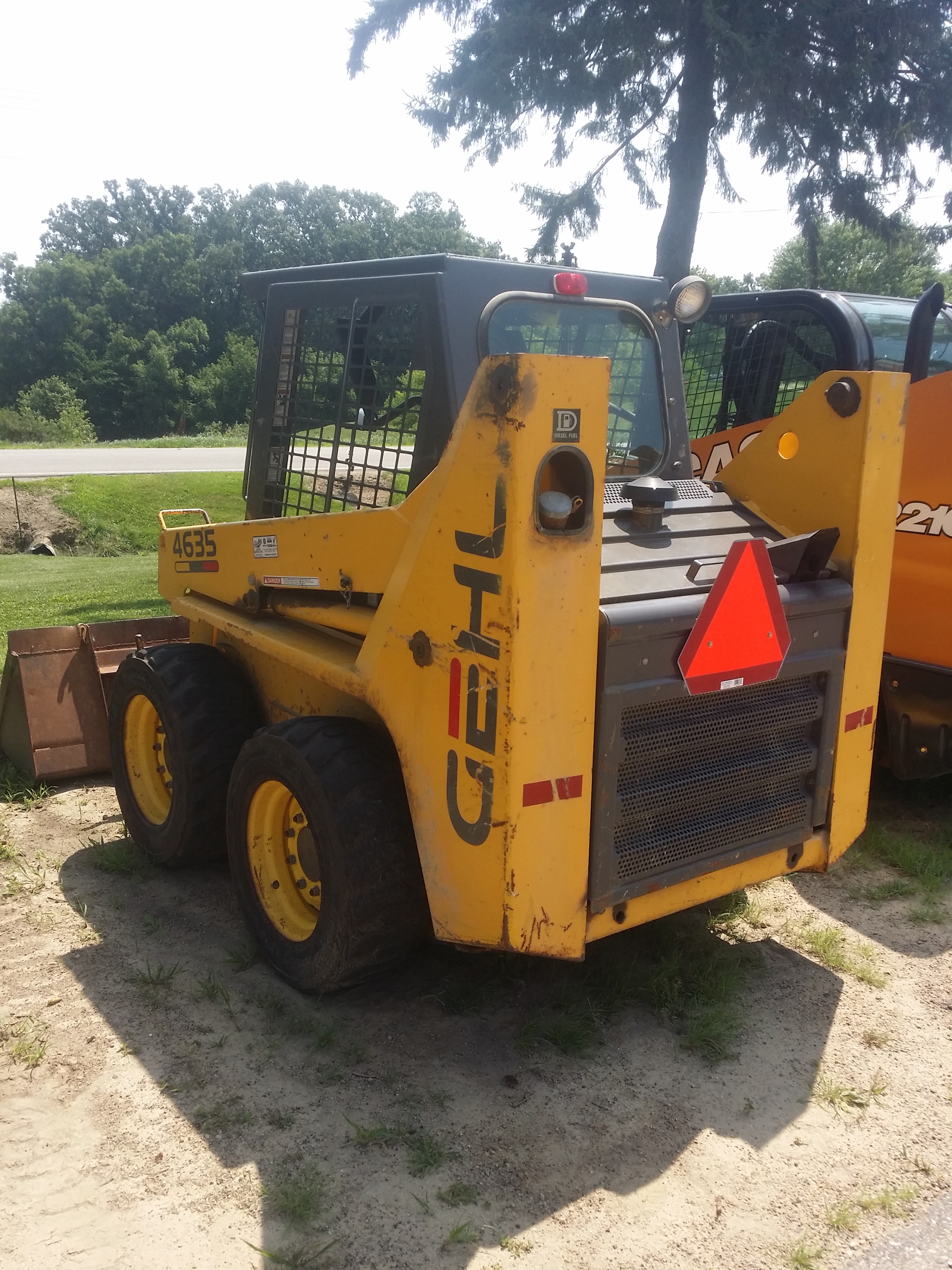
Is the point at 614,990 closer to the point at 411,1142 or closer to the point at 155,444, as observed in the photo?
the point at 411,1142

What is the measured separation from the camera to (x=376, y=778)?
317 cm

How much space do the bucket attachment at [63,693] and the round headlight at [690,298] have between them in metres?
2.75

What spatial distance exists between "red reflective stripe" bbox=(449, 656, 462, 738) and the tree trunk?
429 inches

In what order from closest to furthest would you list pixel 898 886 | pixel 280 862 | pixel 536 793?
pixel 536 793 → pixel 280 862 → pixel 898 886

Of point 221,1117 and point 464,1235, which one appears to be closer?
point 464,1235

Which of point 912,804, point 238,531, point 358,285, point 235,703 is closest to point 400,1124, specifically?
point 235,703

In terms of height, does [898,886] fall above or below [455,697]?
below

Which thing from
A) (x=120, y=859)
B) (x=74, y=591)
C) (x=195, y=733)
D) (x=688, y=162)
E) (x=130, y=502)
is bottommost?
(x=74, y=591)

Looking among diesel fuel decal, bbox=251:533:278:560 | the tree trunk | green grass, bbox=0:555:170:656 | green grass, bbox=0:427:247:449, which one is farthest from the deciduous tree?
green grass, bbox=0:427:247:449

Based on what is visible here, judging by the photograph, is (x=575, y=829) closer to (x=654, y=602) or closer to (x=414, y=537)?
(x=654, y=602)

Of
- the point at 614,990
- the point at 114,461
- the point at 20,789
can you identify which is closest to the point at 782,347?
the point at 614,990

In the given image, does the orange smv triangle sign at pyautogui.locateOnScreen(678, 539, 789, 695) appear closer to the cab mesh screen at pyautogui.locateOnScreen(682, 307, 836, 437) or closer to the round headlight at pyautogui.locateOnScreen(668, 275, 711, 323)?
the round headlight at pyautogui.locateOnScreen(668, 275, 711, 323)

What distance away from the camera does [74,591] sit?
1109 cm

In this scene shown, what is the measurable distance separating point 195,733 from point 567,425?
2.23 meters
